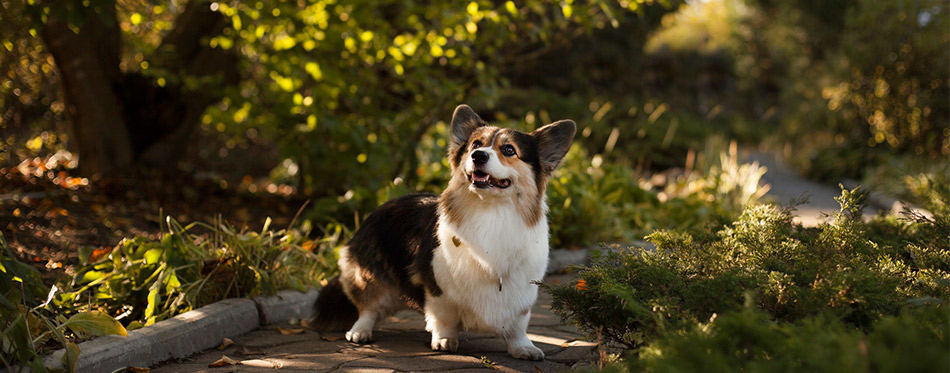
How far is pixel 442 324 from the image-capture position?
3615 millimetres

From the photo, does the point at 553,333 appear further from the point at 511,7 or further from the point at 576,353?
the point at 511,7

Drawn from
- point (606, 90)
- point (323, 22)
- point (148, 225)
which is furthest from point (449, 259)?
point (606, 90)

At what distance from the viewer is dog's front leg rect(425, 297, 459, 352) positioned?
357cm

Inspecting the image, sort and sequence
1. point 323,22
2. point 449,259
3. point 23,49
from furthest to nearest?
point 23,49, point 323,22, point 449,259

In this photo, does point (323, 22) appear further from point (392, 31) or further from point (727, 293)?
point (727, 293)

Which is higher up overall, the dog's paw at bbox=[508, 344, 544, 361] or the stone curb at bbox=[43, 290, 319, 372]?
the dog's paw at bbox=[508, 344, 544, 361]

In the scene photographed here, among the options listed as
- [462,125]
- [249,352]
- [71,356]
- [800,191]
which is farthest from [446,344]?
[800,191]

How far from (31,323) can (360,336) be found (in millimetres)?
1517

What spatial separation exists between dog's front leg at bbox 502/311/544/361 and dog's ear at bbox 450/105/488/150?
91 centimetres

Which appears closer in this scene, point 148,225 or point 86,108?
point 148,225

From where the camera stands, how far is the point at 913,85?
12.7 metres

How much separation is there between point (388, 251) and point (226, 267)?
1046mm

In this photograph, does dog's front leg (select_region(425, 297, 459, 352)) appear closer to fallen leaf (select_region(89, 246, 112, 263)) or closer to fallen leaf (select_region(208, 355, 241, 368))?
fallen leaf (select_region(208, 355, 241, 368))

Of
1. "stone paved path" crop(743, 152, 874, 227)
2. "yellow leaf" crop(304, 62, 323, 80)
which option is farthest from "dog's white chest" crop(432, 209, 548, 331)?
"stone paved path" crop(743, 152, 874, 227)
